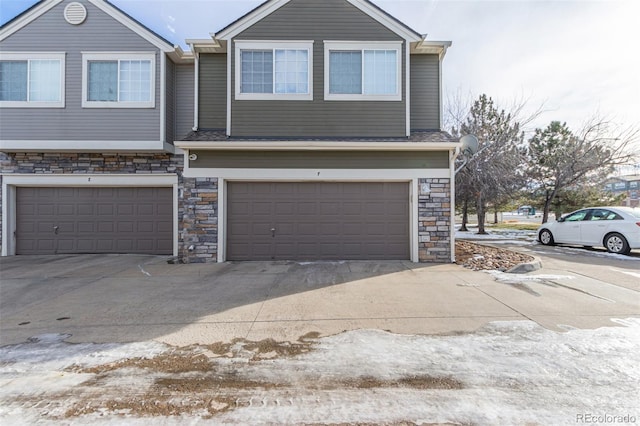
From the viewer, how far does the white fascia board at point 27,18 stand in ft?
26.8

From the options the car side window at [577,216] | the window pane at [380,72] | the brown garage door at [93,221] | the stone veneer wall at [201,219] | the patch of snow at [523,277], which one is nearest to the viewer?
the patch of snow at [523,277]

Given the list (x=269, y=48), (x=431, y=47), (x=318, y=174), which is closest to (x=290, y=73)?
(x=269, y=48)

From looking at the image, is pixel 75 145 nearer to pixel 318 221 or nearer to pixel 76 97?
pixel 76 97

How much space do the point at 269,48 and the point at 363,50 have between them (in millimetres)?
2504

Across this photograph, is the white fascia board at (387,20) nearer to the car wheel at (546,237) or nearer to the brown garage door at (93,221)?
the brown garage door at (93,221)

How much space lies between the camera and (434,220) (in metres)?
7.59

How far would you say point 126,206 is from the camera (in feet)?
29.3

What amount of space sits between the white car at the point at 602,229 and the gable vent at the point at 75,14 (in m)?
16.0

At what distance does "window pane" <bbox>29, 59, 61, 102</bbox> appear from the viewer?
820 cm

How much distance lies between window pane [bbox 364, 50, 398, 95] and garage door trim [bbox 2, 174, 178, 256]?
619cm

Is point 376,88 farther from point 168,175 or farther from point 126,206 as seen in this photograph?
point 126,206

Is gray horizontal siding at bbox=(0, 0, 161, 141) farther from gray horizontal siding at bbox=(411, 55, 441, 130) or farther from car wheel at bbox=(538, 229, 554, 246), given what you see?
car wheel at bbox=(538, 229, 554, 246)

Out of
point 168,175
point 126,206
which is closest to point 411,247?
point 168,175

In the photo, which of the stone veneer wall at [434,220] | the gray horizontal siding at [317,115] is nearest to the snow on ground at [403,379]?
the stone veneer wall at [434,220]
